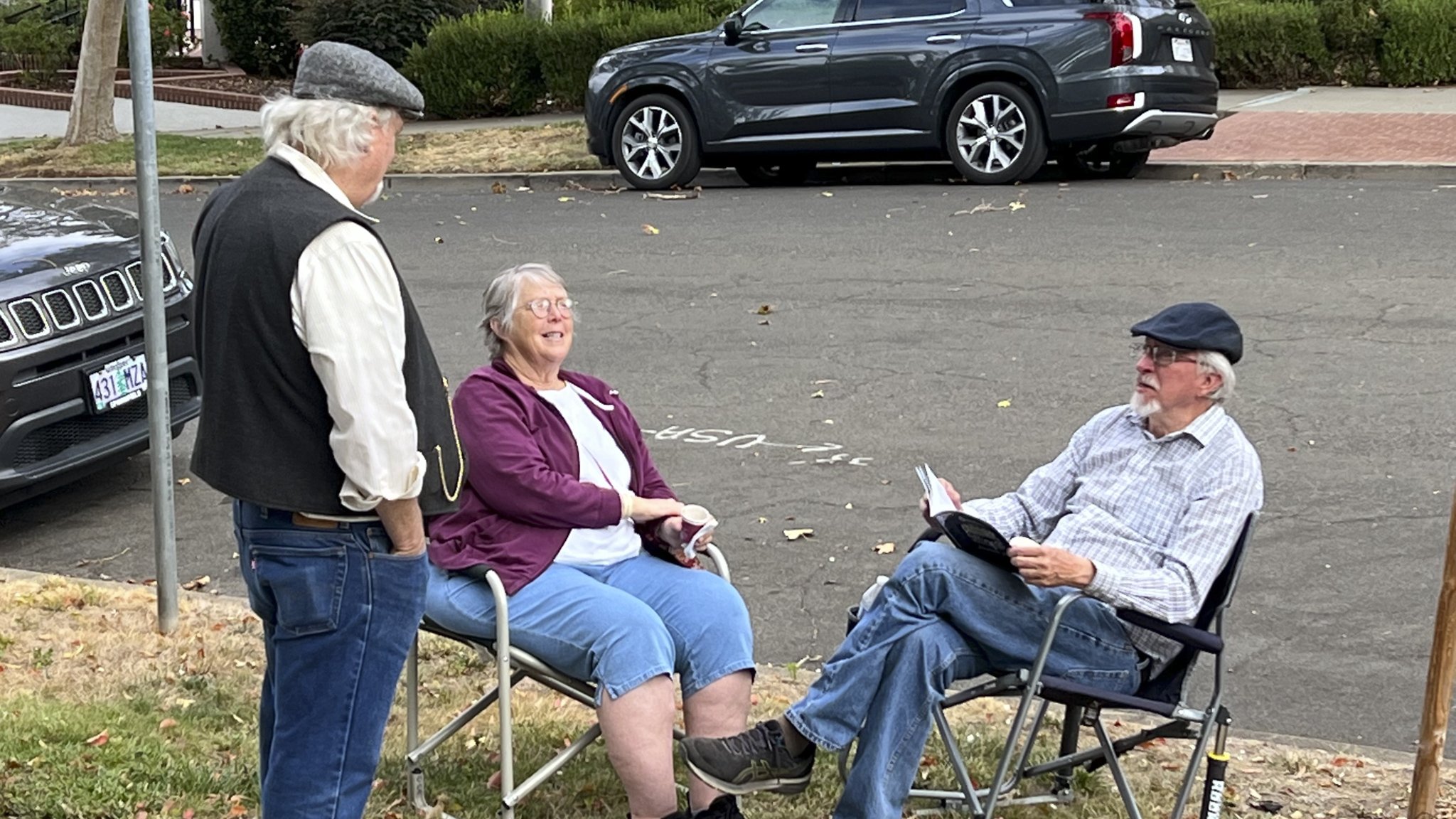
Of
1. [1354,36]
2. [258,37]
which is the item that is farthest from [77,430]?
[258,37]

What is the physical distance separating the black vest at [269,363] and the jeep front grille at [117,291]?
3.83 metres

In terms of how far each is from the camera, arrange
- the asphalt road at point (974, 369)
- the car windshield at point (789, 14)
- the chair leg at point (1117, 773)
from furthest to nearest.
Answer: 1. the car windshield at point (789, 14)
2. the asphalt road at point (974, 369)
3. the chair leg at point (1117, 773)

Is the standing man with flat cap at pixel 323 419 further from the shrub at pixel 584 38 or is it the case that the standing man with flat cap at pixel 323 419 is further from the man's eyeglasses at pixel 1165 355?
the shrub at pixel 584 38

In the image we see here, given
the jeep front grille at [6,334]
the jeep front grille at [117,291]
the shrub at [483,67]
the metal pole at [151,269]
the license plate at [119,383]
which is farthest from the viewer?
the shrub at [483,67]

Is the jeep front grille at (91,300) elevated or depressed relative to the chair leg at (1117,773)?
elevated

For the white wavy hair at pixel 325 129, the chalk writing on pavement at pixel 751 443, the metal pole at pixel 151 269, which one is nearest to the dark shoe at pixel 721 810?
the white wavy hair at pixel 325 129

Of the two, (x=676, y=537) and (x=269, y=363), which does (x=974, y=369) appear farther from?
(x=269, y=363)

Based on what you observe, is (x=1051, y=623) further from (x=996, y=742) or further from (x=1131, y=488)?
(x=996, y=742)

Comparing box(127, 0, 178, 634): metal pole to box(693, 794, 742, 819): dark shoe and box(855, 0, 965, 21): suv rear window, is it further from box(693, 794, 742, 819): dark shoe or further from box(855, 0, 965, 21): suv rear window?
box(855, 0, 965, 21): suv rear window

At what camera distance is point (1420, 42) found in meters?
19.4

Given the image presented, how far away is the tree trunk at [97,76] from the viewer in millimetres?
18953

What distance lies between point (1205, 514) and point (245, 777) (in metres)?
2.31

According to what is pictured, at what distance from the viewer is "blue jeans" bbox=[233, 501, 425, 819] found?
10.6ft

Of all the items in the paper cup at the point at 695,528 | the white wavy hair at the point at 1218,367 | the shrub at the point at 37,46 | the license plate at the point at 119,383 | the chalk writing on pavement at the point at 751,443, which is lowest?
the chalk writing on pavement at the point at 751,443
